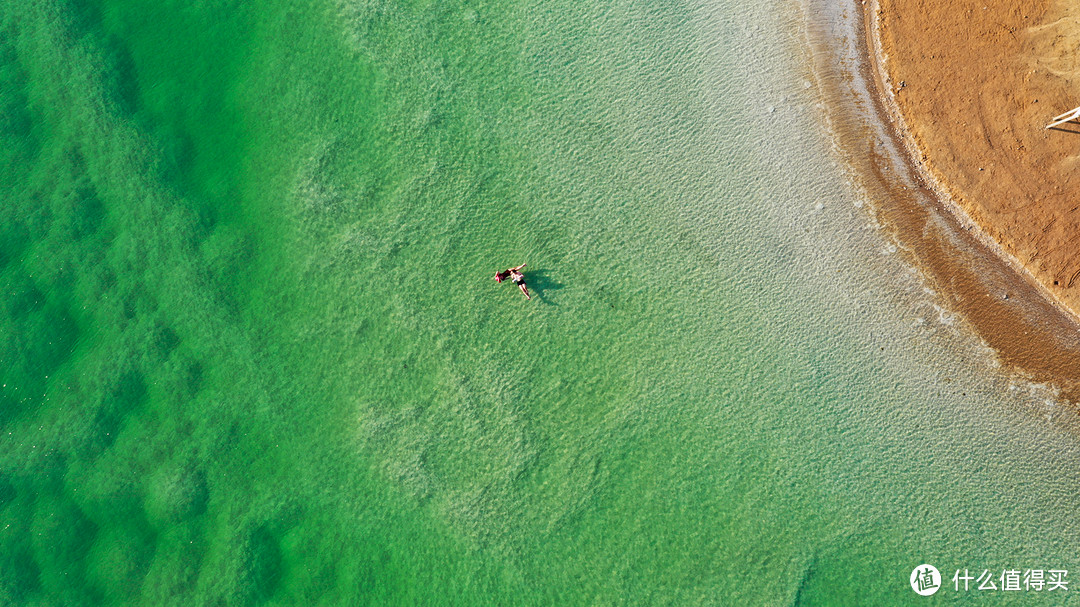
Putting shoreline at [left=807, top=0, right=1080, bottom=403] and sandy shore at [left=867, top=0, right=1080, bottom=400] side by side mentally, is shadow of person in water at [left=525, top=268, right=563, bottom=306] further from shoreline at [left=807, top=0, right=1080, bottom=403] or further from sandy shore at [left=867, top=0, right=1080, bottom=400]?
sandy shore at [left=867, top=0, right=1080, bottom=400]

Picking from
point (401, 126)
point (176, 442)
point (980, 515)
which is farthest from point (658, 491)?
point (176, 442)

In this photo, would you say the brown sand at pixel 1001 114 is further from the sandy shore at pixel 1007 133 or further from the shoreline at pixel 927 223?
the shoreline at pixel 927 223

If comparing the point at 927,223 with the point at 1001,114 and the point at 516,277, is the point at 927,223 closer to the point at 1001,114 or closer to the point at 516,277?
the point at 1001,114

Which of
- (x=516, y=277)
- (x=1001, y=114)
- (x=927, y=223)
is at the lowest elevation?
(x=516, y=277)

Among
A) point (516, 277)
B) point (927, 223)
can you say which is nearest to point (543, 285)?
point (516, 277)

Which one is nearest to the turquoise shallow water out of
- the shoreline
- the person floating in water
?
the person floating in water

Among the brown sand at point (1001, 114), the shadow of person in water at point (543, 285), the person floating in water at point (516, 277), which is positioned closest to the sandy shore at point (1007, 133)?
the brown sand at point (1001, 114)
